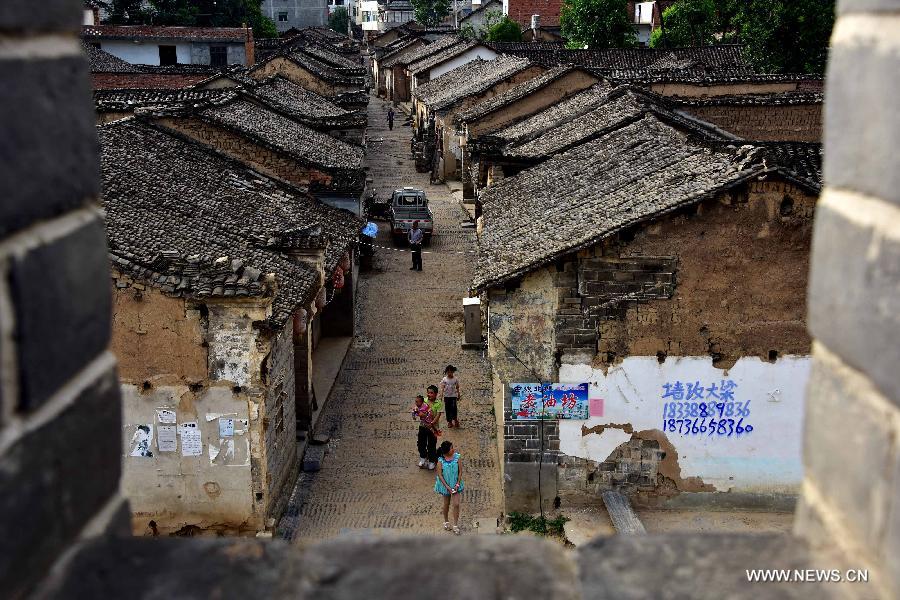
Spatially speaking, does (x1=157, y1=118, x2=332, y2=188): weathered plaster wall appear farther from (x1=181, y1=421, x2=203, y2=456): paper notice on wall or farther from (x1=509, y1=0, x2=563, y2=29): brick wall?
(x1=509, y1=0, x2=563, y2=29): brick wall

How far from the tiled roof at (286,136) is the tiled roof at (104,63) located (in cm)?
1502

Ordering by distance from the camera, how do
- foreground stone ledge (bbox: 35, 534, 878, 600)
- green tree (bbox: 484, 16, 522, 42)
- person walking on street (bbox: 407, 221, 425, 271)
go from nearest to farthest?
foreground stone ledge (bbox: 35, 534, 878, 600) → person walking on street (bbox: 407, 221, 425, 271) → green tree (bbox: 484, 16, 522, 42)

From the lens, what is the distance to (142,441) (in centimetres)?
1221

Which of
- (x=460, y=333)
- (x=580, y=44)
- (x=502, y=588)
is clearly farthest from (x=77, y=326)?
(x=580, y=44)

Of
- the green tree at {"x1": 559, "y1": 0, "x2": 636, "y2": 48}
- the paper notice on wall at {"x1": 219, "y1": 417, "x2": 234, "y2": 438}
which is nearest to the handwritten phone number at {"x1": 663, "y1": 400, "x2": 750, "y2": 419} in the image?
the paper notice on wall at {"x1": 219, "y1": 417, "x2": 234, "y2": 438}

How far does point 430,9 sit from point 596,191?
82.1 metres

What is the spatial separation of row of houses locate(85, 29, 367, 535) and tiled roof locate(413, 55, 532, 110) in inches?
577

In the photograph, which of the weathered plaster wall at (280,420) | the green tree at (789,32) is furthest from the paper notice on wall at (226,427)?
the green tree at (789,32)

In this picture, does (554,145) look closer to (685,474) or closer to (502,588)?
(685,474)

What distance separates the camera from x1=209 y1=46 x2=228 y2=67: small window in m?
50.5

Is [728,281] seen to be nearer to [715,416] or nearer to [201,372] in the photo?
[715,416]

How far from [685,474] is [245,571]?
11.4 metres

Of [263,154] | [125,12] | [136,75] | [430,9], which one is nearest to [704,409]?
[263,154]

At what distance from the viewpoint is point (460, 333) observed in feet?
70.4
